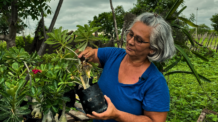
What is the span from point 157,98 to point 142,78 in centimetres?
18

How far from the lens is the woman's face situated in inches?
50.9

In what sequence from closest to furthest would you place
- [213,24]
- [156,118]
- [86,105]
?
[86,105] → [156,118] → [213,24]

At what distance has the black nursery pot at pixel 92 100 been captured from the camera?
113 centimetres

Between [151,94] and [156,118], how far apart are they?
0.58ft

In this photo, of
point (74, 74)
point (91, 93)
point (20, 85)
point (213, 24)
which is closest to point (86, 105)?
point (91, 93)

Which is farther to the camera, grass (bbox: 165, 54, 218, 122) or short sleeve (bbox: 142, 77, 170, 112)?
grass (bbox: 165, 54, 218, 122)

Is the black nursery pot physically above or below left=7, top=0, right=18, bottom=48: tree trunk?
below

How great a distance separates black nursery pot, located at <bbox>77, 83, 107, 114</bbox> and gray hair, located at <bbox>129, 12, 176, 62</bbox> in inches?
20.6

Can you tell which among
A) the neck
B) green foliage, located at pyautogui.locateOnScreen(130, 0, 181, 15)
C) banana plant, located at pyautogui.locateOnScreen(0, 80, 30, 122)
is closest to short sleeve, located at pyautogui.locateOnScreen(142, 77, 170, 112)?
the neck

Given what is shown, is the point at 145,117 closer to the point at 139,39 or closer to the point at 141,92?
the point at 141,92

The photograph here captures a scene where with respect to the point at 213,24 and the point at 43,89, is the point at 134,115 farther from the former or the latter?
the point at 213,24

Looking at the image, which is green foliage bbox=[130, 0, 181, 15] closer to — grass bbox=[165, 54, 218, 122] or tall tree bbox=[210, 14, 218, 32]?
grass bbox=[165, 54, 218, 122]

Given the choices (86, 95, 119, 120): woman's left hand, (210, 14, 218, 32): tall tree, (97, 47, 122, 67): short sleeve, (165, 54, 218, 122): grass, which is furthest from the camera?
(210, 14, 218, 32): tall tree

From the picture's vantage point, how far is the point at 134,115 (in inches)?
51.0
